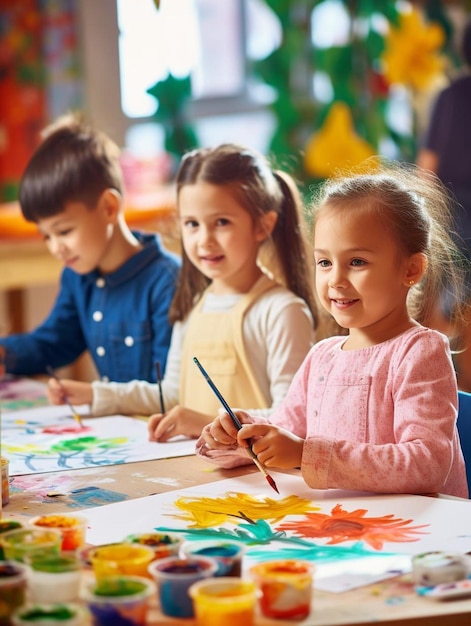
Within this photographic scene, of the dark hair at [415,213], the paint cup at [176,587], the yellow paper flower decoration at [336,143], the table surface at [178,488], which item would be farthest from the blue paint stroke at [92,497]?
the yellow paper flower decoration at [336,143]

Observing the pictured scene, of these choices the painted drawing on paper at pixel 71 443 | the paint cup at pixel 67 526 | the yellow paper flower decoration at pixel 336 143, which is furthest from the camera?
the yellow paper flower decoration at pixel 336 143

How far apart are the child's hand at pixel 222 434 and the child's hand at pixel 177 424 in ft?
0.73

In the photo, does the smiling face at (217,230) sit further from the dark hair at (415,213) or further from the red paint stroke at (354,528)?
the red paint stroke at (354,528)

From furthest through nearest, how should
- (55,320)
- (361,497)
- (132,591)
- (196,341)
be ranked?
(55,320), (196,341), (361,497), (132,591)

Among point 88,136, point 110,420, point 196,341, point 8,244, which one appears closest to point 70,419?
point 110,420

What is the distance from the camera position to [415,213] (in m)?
1.38

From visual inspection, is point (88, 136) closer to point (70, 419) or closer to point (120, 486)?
point (70, 419)

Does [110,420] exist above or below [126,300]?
below

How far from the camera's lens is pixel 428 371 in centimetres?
132

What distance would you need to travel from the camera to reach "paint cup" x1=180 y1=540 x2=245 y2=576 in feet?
3.17

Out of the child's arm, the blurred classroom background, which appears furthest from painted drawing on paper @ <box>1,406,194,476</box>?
the blurred classroom background

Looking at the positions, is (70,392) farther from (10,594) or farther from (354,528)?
(10,594)

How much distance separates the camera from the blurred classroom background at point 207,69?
446 cm

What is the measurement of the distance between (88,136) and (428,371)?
1.17 m
